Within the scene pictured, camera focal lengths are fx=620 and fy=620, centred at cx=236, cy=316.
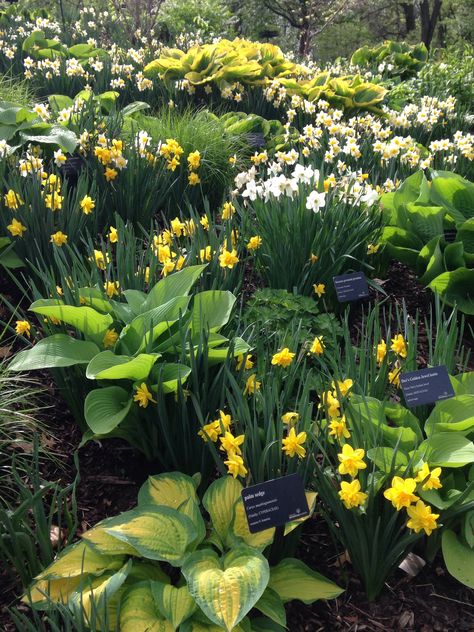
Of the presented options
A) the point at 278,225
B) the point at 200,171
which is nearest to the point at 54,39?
the point at 200,171

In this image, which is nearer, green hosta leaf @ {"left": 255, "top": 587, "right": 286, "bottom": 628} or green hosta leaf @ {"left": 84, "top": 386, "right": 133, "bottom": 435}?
green hosta leaf @ {"left": 255, "top": 587, "right": 286, "bottom": 628}

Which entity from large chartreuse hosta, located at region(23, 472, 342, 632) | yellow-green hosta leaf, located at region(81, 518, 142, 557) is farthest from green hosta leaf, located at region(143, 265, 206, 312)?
yellow-green hosta leaf, located at region(81, 518, 142, 557)

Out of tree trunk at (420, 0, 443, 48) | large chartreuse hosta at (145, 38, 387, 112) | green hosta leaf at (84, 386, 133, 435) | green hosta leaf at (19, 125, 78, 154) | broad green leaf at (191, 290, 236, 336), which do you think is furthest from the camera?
tree trunk at (420, 0, 443, 48)

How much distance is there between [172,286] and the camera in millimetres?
2057

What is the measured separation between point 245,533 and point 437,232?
1.87 m

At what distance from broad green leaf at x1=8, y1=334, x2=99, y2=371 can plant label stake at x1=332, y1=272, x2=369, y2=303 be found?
1.08 m

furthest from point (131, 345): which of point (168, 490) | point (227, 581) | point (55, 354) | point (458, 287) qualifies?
point (458, 287)

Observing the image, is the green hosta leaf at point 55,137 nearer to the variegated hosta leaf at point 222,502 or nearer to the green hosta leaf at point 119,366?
the green hosta leaf at point 119,366

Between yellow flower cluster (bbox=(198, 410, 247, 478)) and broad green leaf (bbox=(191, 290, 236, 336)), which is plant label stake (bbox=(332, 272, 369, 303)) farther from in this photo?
yellow flower cluster (bbox=(198, 410, 247, 478))

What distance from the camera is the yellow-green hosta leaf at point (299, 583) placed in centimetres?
148

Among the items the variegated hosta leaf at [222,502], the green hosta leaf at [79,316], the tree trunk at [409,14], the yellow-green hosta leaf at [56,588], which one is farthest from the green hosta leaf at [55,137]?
the tree trunk at [409,14]

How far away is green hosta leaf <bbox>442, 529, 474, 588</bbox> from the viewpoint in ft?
4.98

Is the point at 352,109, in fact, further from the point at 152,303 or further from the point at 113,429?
the point at 113,429

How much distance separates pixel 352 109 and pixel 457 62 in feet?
8.32
